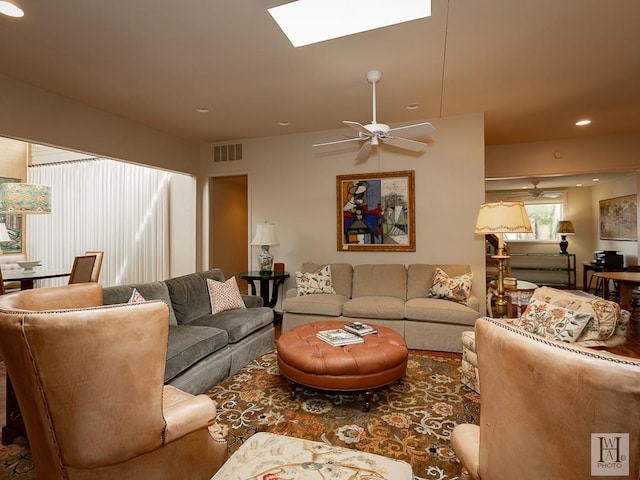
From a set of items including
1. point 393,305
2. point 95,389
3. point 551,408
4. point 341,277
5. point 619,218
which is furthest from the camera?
point 619,218

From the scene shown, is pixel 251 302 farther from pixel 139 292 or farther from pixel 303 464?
pixel 303 464

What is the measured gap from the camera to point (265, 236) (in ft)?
15.6

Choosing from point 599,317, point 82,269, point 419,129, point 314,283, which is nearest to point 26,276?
point 82,269

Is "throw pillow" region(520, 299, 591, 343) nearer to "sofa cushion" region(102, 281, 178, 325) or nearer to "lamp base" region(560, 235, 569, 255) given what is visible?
"sofa cushion" region(102, 281, 178, 325)

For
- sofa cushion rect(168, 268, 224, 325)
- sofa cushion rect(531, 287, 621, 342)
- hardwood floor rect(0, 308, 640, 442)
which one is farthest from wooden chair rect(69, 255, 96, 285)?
sofa cushion rect(531, 287, 621, 342)

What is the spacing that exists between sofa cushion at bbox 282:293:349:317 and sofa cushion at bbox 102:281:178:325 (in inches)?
56.7

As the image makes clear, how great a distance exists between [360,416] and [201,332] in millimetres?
1439

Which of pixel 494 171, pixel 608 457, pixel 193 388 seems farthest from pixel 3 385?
pixel 494 171

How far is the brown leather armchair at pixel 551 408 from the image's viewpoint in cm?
76

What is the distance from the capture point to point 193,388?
96.8 inches

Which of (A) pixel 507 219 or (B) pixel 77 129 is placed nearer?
(A) pixel 507 219

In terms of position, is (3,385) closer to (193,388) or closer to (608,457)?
(193,388)

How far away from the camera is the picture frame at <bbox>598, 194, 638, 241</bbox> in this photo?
6328 mm

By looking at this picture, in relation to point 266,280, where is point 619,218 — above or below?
above
